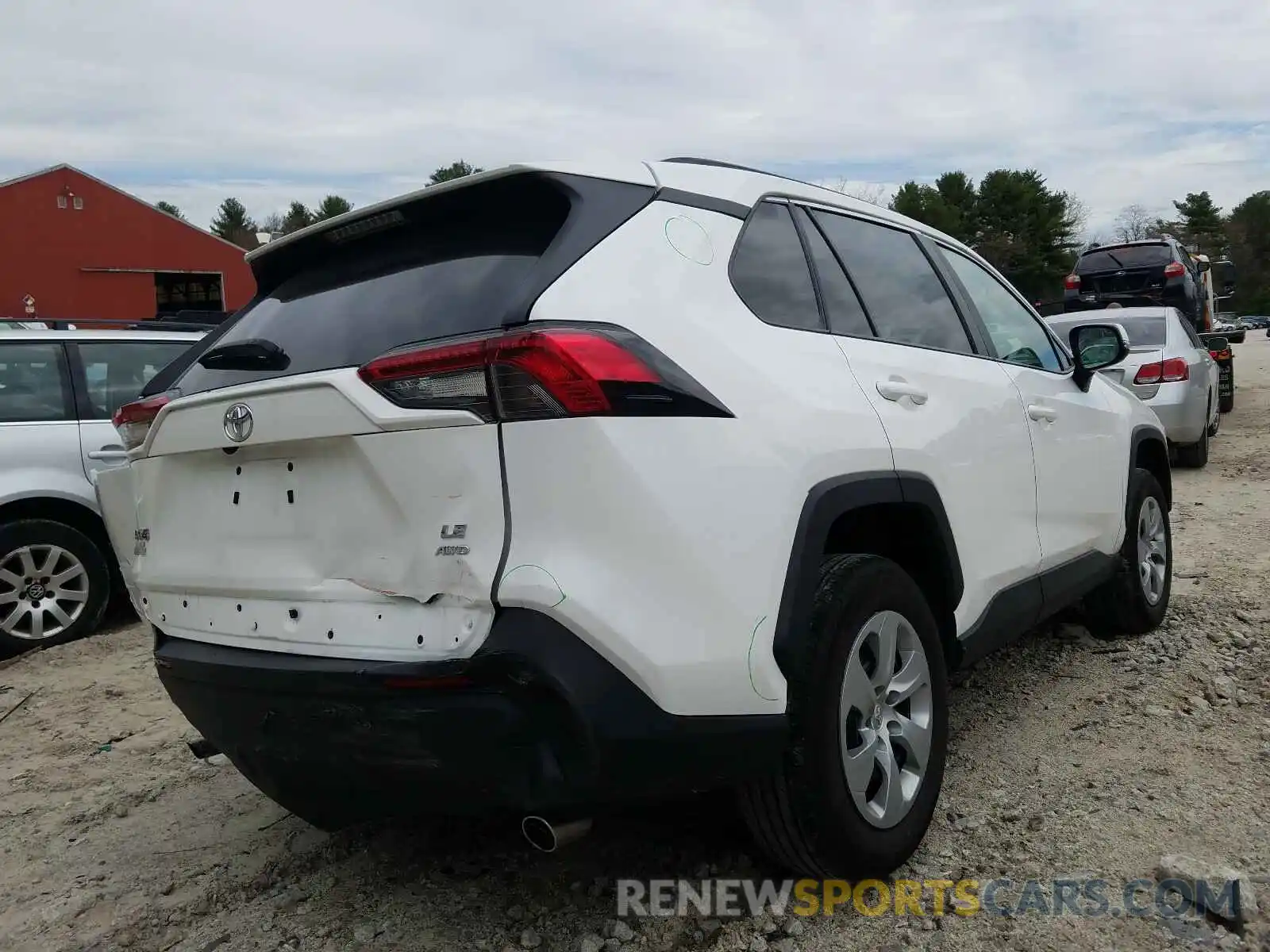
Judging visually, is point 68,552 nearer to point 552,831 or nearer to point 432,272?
point 432,272

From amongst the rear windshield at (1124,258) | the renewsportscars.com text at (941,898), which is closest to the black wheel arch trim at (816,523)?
the renewsportscars.com text at (941,898)

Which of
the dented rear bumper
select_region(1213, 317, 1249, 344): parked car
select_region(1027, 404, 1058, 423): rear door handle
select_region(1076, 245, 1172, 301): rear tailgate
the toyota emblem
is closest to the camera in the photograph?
the dented rear bumper

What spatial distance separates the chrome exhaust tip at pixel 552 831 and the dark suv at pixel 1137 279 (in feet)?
43.1

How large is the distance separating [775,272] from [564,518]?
1.02 metres

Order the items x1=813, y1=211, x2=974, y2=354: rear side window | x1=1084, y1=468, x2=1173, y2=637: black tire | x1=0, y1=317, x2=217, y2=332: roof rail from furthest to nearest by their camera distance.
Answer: x1=0, y1=317, x2=217, y2=332: roof rail
x1=1084, y1=468, x2=1173, y2=637: black tire
x1=813, y1=211, x2=974, y2=354: rear side window

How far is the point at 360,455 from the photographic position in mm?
2084

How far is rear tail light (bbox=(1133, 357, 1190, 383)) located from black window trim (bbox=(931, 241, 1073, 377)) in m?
5.43

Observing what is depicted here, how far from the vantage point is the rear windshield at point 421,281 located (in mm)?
2139

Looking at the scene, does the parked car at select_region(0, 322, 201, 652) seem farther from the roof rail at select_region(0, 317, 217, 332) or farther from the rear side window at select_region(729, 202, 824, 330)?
the rear side window at select_region(729, 202, 824, 330)

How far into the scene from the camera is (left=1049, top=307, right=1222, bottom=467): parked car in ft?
28.9

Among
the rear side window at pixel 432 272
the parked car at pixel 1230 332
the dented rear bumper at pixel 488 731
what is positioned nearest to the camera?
the dented rear bumper at pixel 488 731

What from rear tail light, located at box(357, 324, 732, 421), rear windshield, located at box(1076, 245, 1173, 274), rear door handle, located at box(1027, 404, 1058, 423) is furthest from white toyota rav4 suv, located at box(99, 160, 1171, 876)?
rear windshield, located at box(1076, 245, 1173, 274)

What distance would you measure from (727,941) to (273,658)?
4.07 ft

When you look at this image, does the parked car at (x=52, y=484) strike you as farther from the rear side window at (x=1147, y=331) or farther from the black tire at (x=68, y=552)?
the rear side window at (x=1147, y=331)
